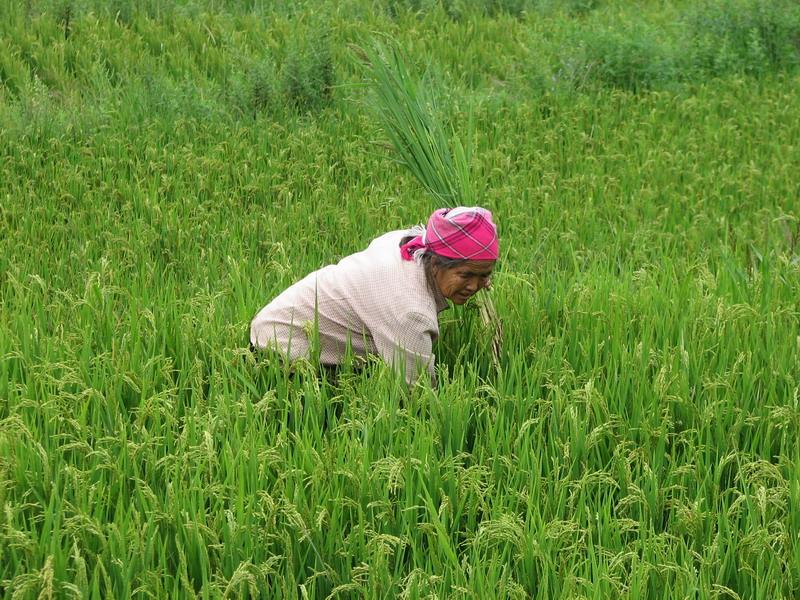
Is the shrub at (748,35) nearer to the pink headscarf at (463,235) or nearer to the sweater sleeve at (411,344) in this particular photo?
the pink headscarf at (463,235)

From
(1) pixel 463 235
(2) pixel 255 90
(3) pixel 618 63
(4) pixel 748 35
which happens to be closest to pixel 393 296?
(1) pixel 463 235

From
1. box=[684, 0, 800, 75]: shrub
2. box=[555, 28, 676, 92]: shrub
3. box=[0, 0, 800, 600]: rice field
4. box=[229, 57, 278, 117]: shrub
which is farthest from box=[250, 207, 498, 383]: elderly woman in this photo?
box=[684, 0, 800, 75]: shrub

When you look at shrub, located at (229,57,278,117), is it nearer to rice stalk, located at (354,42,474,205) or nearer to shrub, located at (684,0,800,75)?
rice stalk, located at (354,42,474,205)

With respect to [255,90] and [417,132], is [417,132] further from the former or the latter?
[255,90]

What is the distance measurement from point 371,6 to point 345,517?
7498mm

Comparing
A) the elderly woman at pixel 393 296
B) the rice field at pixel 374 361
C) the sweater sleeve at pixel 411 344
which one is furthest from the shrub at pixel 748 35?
the sweater sleeve at pixel 411 344

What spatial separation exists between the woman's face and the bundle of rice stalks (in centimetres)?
69

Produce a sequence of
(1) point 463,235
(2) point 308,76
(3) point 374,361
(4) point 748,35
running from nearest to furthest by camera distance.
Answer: (1) point 463,235 < (3) point 374,361 < (2) point 308,76 < (4) point 748,35

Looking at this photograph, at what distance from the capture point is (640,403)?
133 inches

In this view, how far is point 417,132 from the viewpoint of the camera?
4285 millimetres

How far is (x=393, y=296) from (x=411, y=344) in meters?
0.17

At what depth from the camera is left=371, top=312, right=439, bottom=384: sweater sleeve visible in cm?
342

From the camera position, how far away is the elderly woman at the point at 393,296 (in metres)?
3.42

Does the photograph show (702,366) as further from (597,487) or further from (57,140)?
(57,140)
